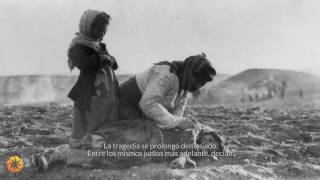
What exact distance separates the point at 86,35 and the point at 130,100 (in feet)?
2.72

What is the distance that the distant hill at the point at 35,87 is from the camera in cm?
4294

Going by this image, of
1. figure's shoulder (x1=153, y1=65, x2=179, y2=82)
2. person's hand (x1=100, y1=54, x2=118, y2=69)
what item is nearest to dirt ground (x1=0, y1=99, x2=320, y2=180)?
figure's shoulder (x1=153, y1=65, x2=179, y2=82)

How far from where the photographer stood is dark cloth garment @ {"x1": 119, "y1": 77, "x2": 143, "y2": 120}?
4918 millimetres

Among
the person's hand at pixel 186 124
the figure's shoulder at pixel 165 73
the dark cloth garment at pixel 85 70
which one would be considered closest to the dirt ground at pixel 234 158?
the person's hand at pixel 186 124

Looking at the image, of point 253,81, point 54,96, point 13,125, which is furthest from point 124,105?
point 54,96

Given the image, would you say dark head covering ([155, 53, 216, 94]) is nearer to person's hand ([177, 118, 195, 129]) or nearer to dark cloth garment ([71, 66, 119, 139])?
person's hand ([177, 118, 195, 129])

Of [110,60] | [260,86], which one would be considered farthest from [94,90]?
[260,86]

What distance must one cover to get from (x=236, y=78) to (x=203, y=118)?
2692 centimetres

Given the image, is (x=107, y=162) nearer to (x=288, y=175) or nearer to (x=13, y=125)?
(x=288, y=175)

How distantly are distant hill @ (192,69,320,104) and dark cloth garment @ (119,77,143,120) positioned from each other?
24.6 metres

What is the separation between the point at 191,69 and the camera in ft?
15.1

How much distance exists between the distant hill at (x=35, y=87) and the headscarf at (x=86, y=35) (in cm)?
3706

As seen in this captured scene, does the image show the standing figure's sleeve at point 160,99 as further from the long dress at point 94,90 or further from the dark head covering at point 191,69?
the long dress at point 94,90

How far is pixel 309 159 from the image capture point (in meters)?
5.65
